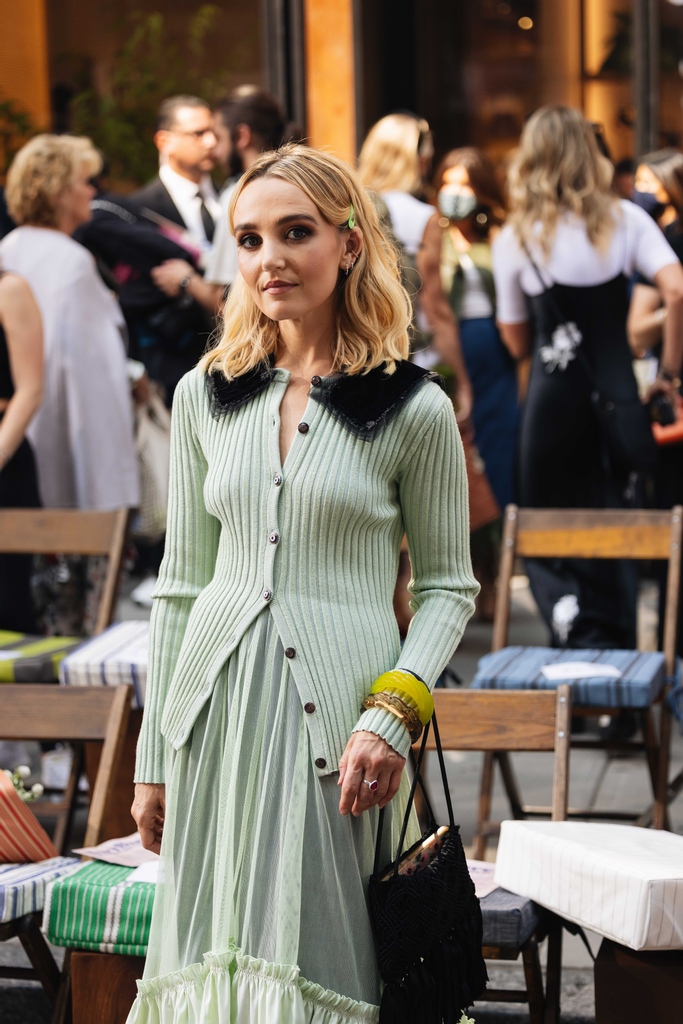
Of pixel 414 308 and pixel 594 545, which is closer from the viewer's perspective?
pixel 594 545

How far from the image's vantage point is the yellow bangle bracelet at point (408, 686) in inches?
92.4

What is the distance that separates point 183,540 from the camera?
261 centimetres

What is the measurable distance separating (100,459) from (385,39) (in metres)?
4.42

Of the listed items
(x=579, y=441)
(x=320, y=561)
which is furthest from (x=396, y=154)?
(x=320, y=561)

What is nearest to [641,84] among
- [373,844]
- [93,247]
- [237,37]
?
[237,37]

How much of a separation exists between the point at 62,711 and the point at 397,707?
156 cm

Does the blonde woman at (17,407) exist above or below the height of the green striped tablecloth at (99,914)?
above

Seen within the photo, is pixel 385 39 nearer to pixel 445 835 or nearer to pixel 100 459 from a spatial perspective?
pixel 100 459

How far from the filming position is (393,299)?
2.61 meters

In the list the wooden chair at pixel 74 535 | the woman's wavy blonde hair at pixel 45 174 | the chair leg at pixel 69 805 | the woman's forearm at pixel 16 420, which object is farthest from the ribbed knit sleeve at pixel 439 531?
the woman's wavy blonde hair at pixel 45 174

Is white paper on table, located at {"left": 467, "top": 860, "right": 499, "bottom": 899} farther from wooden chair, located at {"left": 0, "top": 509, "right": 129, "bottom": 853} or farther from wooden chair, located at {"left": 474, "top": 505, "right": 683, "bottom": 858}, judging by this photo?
wooden chair, located at {"left": 0, "top": 509, "right": 129, "bottom": 853}

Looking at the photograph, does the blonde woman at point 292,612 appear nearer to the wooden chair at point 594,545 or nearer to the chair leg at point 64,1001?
the chair leg at point 64,1001

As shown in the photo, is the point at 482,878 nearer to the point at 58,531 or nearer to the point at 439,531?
the point at 439,531

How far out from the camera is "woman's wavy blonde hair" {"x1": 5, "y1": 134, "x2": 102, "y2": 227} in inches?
233
